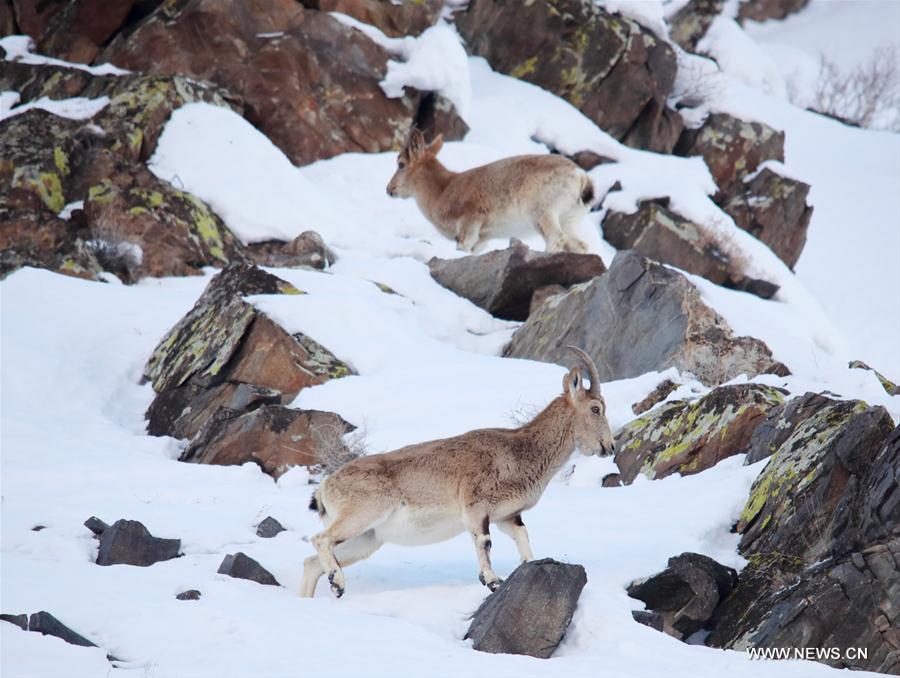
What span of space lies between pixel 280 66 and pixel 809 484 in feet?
70.1

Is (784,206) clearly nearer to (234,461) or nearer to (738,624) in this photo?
(234,461)

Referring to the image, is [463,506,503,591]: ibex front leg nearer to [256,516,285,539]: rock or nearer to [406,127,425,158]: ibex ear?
[256,516,285,539]: rock

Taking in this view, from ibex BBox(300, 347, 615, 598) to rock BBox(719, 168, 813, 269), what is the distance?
23436mm

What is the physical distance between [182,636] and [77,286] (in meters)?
11.9

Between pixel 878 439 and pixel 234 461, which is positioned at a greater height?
pixel 878 439

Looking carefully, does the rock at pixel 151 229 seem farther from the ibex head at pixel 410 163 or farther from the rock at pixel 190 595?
the rock at pixel 190 595

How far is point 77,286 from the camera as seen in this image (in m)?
18.5

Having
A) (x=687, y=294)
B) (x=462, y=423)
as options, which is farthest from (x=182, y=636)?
(x=687, y=294)

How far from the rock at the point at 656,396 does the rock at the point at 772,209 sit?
1838cm

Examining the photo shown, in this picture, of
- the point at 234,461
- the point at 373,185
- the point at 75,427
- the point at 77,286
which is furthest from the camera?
the point at 373,185

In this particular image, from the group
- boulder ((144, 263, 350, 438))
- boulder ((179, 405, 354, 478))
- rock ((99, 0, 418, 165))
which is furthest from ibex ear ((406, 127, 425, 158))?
boulder ((179, 405, 354, 478))

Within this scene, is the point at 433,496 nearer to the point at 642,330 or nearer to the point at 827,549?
the point at 827,549

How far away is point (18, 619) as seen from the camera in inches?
301

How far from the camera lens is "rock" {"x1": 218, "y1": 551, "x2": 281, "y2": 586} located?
9336 mm
